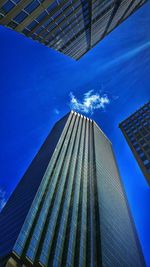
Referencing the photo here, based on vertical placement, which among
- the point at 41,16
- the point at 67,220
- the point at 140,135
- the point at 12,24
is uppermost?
the point at 41,16

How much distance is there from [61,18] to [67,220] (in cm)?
7334

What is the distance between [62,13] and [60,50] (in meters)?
21.9

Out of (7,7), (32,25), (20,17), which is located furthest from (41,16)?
(7,7)

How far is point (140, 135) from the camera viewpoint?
73.9m

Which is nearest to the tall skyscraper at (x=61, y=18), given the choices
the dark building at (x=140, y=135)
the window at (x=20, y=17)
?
the window at (x=20, y=17)

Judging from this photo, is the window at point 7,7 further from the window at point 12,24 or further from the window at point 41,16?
the window at point 41,16

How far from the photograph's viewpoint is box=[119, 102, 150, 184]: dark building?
2487 inches

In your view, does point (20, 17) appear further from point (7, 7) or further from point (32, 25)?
point (32, 25)

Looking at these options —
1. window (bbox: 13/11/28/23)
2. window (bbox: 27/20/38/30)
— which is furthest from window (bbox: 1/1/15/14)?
window (bbox: 27/20/38/30)

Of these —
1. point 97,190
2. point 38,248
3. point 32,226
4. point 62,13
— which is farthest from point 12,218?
point 62,13

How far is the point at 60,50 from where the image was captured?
67.0 meters

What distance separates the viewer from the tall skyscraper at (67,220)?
232 feet

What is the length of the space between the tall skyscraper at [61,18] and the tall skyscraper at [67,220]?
5330 cm

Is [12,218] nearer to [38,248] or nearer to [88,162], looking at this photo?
[38,248]
